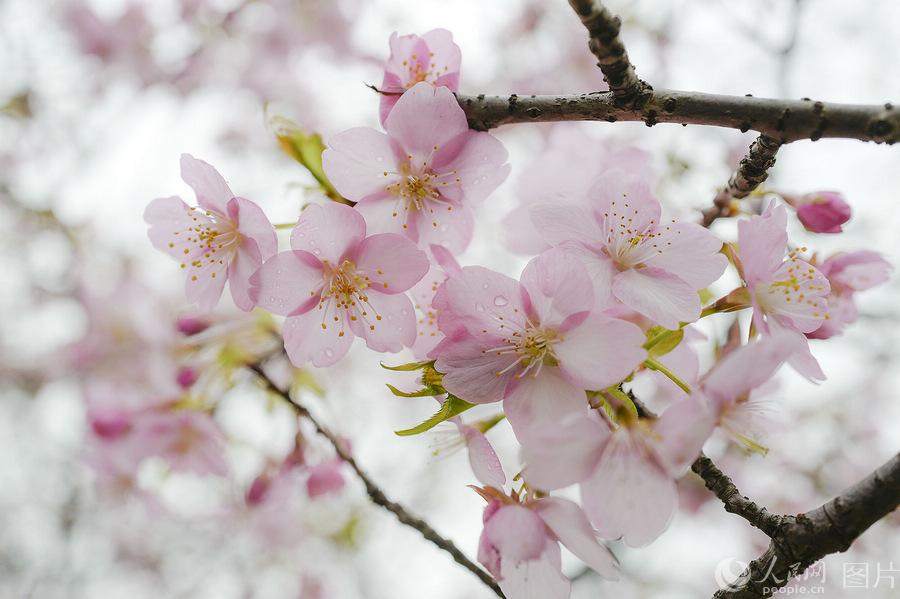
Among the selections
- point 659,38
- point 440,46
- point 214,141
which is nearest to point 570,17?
point 659,38

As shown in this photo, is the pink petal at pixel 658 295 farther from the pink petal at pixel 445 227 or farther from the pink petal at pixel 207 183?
the pink petal at pixel 207 183

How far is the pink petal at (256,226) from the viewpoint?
105cm

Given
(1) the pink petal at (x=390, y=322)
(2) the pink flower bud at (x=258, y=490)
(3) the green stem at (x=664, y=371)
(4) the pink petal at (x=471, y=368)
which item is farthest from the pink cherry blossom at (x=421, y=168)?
(2) the pink flower bud at (x=258, y=490)

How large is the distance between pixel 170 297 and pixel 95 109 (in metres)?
1.29

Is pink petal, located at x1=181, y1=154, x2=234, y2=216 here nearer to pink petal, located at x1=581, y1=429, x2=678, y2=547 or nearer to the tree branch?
pink petal, located at x1=581, y1=429, x2=678, y2=547

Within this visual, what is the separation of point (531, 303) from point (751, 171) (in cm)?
39

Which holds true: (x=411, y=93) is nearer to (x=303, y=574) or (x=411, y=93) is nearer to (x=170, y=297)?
(x=170, y=297)

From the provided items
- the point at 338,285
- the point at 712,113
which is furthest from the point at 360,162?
the point at 712,113

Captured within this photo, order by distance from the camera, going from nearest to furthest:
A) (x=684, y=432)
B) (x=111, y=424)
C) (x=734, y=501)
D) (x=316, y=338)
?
(x=684, y=432)
(x=734, y=501)
(x=316, y=338)
(x=111, y=424)

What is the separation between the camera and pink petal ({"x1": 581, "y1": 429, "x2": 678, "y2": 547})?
0.82 metres

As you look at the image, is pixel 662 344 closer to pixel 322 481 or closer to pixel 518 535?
pixel 518 535

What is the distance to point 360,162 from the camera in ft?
3.56

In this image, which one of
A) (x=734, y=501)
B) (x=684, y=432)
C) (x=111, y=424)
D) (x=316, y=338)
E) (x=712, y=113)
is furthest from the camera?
(x=111, y=424)

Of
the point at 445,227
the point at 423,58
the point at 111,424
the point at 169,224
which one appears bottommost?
the point at 111,424
